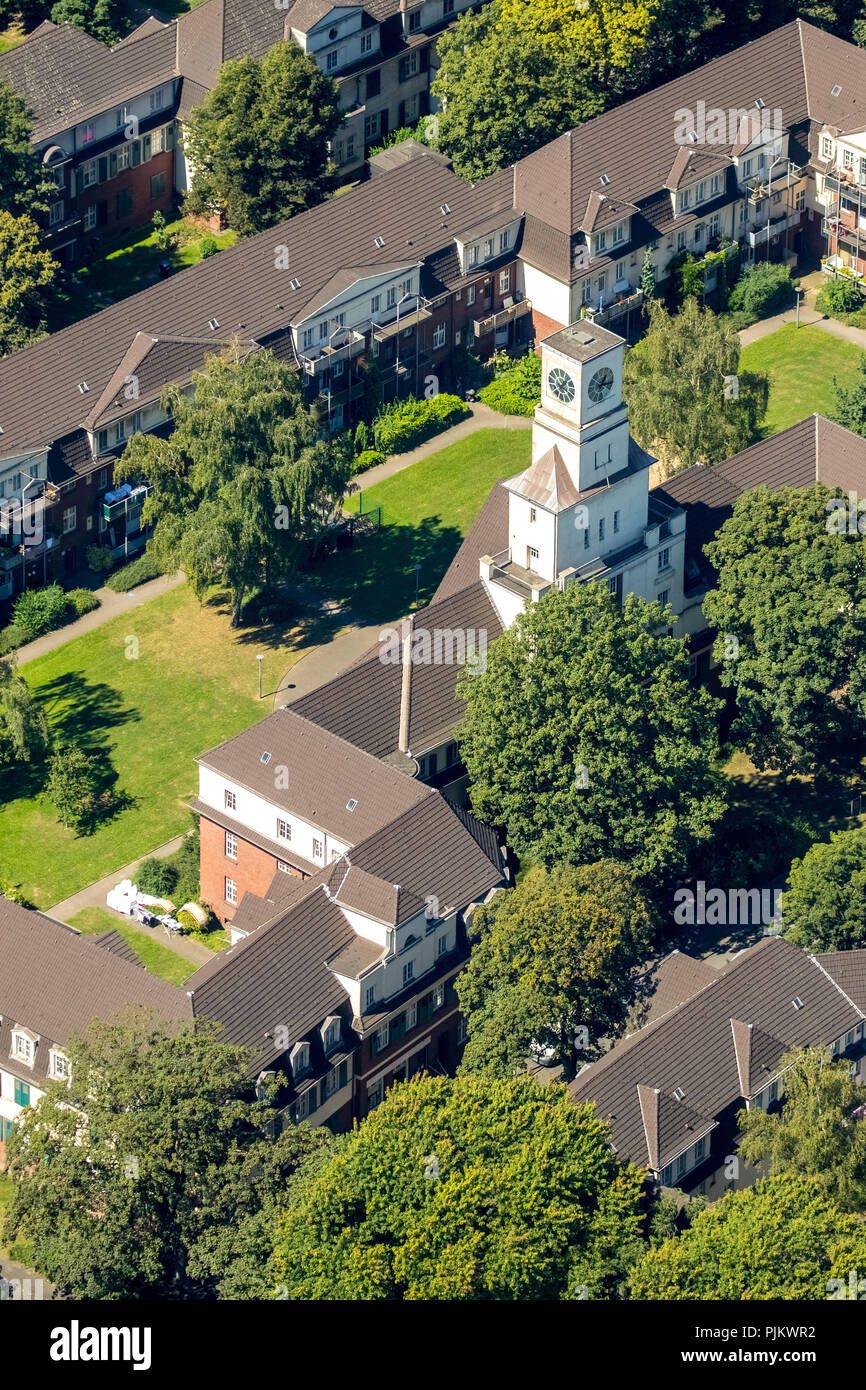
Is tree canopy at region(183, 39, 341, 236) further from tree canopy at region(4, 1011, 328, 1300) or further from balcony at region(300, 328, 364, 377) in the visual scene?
tree canopy at region(4, 1011, 328, 1300)

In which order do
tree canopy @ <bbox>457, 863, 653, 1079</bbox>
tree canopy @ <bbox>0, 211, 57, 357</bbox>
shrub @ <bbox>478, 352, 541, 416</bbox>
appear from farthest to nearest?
shrub @ <bbox>478, 352, 541, 416</bbox>
tree canopy @ <bbox>0, 211, 57, 357</bbox>
tree canopy @ <bbox>457, 863, 653, 1079</bbox>

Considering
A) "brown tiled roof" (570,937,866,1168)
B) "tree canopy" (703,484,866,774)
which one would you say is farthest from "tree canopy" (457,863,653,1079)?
"tree canopy" (703,484,866,774)

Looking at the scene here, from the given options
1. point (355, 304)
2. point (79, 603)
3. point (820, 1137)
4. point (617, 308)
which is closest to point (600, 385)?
point (355, 304)

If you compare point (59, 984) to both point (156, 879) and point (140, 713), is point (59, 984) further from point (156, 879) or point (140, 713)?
point (140, 713)

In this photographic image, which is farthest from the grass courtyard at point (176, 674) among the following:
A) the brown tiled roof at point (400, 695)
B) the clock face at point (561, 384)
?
the clock face at point (561, 384)

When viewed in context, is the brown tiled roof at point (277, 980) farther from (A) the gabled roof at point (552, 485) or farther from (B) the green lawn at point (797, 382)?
(B) the green lawn at point (797, 382)

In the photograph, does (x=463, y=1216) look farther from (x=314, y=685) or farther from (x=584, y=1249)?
(x=314, y=685)
